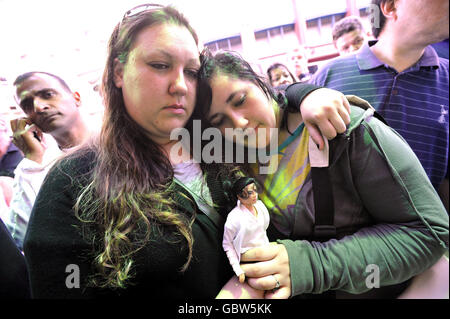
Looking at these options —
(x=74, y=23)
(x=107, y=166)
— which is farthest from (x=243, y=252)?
(x=74, y=23)

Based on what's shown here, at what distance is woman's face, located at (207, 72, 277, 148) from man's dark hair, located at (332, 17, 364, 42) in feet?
1.12

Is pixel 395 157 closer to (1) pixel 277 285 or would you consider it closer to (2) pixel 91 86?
(1) pixel 277 285

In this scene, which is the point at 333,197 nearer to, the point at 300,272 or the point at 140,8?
the point at 300,272

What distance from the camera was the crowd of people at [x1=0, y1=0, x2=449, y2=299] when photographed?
0.74 m

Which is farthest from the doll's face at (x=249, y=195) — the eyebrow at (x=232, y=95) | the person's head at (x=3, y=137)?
the person's head at (x=3, y=137)

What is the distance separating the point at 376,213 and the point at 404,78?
41 cm

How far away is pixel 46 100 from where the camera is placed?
Answer: 0.80 meters

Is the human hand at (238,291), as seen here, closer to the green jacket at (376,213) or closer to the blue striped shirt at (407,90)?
the green jacket at (376,213)

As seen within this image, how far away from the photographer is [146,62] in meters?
0.74

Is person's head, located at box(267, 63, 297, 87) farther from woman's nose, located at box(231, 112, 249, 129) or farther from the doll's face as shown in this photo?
the doll's face

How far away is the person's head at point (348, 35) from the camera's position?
85 cm

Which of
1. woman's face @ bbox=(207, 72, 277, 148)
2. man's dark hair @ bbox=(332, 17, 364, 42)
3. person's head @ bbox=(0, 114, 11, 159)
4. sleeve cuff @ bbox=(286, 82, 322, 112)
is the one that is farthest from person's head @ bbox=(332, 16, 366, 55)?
person's head @ bbox=(0, 114, 11, 159)

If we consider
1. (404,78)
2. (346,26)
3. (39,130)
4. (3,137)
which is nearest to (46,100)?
(39,130)
